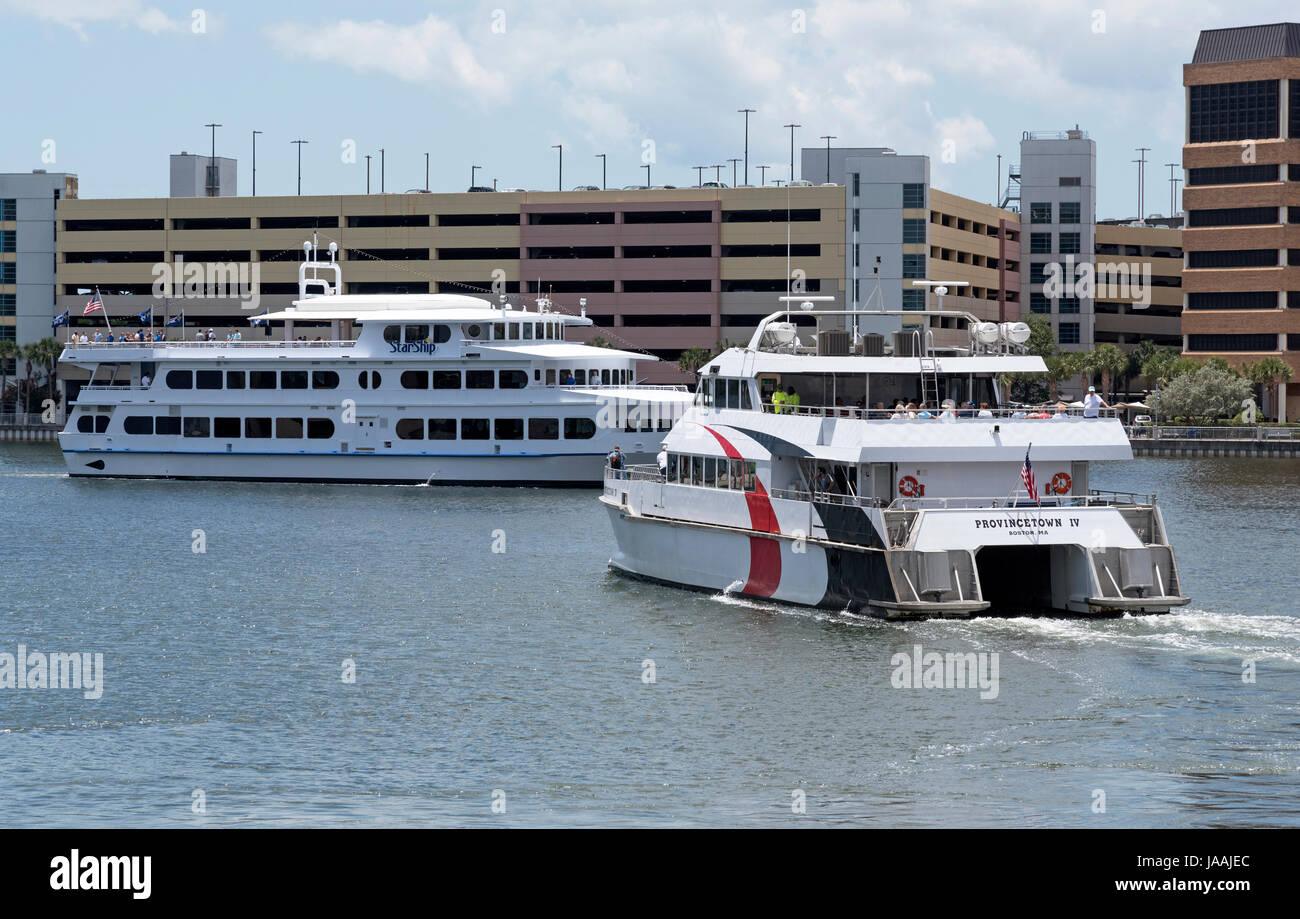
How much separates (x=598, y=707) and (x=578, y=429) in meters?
49.1

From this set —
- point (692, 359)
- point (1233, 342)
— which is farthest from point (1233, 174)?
point (692, 359)

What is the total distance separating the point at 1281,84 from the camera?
126375 mm

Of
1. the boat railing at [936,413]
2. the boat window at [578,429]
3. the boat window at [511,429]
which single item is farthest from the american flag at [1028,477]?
the boat window at [511,429]

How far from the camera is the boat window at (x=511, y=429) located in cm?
7612

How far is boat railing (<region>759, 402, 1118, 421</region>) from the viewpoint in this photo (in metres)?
33.9

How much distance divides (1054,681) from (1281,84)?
11175cm

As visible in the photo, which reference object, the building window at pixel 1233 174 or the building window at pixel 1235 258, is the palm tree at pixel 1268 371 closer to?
the building window at pixel 1235 258

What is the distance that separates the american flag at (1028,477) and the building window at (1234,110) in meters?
105

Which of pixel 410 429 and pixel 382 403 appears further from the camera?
pixel 410 429

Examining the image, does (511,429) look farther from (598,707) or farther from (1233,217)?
(1233,217)

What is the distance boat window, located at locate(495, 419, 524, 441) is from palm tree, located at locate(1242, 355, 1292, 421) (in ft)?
222

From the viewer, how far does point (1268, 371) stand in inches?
4835
